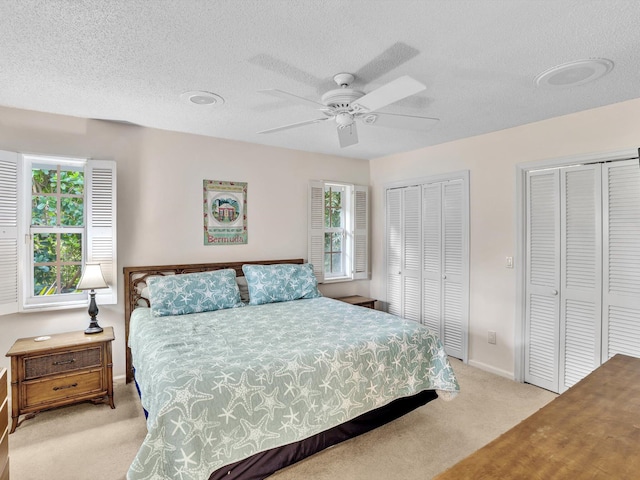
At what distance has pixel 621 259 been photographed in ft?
8.96

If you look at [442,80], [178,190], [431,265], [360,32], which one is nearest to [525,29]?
[442,80]

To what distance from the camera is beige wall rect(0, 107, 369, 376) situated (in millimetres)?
2998

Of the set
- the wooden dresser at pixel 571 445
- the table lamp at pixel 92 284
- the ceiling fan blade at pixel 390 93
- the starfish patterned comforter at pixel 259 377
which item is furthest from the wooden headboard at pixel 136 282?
the wooden dresser at pixel 571 445

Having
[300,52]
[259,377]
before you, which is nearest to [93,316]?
[259,377]

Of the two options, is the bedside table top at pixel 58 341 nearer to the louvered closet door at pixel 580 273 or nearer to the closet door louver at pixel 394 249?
the closet door louver at pixel 394 249

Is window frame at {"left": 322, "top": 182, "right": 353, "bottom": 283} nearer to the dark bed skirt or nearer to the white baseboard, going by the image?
the white baseboard

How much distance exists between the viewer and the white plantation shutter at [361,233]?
189 inches

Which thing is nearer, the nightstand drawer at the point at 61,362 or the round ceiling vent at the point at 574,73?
the round ceiling vent at the point at 574,73

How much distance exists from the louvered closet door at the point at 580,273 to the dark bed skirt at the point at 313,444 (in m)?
1.33

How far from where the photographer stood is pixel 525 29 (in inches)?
68.5

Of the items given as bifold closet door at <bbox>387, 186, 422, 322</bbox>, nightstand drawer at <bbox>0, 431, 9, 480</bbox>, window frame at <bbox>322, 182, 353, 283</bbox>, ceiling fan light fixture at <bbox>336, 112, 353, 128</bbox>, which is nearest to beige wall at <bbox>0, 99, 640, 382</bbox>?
bifold closet door at <bbox>387, 186, 422, 322</bbox>

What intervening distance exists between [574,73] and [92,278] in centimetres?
386

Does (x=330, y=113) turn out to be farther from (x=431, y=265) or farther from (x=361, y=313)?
(x=431, y=265)

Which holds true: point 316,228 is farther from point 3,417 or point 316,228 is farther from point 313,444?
point 3,417
